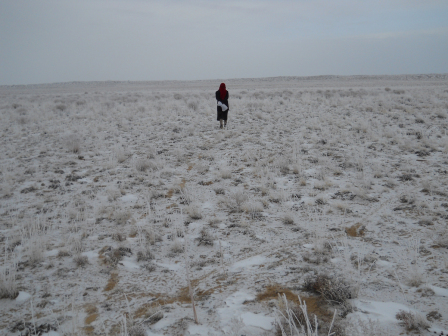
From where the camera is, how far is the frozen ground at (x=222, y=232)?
10.5 feet

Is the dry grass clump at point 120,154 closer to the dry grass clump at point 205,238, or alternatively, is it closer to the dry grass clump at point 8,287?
the dry grass clump at point 205,238

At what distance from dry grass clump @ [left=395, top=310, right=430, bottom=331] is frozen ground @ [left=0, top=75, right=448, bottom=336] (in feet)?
0.05

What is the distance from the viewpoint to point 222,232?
5027mm

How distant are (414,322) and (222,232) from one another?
297 centimetres

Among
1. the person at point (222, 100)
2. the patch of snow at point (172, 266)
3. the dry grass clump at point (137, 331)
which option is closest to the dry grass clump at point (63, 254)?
the patch of snow at point (172, 266)

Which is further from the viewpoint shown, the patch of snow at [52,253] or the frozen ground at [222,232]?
the patch of snow at [52,253]

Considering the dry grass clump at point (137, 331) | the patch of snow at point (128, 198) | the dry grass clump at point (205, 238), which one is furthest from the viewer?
the patch of snow at point (128, 198)

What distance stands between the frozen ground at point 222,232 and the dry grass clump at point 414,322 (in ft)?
0.05

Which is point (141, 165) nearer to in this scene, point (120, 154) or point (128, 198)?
point (120, 154)

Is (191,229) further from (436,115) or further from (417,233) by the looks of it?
(436,115)

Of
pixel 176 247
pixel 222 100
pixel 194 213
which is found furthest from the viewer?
pixel 222 100

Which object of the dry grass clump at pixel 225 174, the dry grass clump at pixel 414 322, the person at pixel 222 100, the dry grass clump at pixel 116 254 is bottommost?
the dry grass clump at pixel 116 254

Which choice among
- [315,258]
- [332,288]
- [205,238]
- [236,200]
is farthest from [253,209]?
[332,288]

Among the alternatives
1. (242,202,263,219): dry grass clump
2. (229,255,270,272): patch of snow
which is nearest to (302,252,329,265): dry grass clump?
(229,255,270,272): patch of snow
